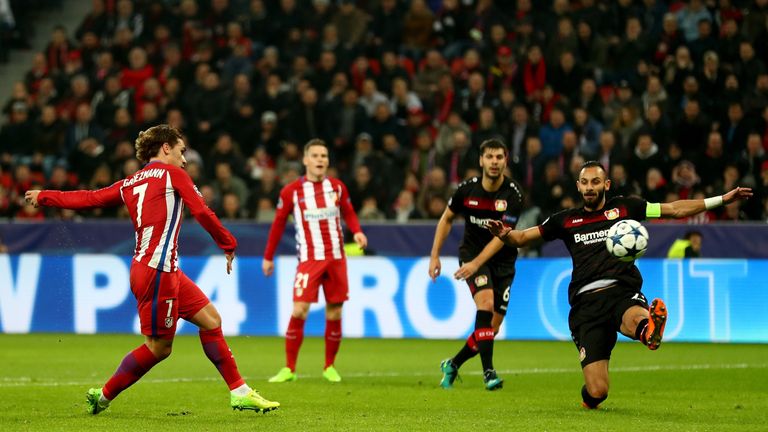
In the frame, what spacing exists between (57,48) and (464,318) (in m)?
11.8

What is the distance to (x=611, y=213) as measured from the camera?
9773 millimetres

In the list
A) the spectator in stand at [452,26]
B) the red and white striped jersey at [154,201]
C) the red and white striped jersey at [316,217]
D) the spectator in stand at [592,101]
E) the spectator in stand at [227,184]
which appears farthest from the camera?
the spectator in stand at [452,26]

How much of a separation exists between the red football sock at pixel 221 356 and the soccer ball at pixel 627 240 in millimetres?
2788

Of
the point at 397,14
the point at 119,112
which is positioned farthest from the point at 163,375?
the point at 397,14

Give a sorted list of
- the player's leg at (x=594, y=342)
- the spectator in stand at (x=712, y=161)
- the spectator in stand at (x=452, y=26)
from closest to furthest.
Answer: the player's leg at (x=594, y=342), the spectator in stand at (x=712, y=161), the spectator in stand at (x=452, y=26)

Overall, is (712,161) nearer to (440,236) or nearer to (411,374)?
(411,374)

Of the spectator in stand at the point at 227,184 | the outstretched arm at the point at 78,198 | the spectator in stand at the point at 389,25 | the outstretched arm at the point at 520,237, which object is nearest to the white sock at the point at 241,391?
the outstretched arm at the point at 78,198

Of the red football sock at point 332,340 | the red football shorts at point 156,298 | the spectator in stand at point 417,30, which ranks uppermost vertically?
the spectator in stand at point 417,30

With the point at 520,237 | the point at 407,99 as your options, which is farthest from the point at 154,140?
the point at 407,99

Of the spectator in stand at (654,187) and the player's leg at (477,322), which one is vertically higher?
the spectator in stand at (654,187)

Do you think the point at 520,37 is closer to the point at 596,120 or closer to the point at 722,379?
the point at 596,120

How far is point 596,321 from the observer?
31.8ft

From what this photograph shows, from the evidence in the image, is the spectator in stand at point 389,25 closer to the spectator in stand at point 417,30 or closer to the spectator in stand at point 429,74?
the spectator in stand at point 417,30

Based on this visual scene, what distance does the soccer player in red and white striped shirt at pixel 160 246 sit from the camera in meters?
9.02
